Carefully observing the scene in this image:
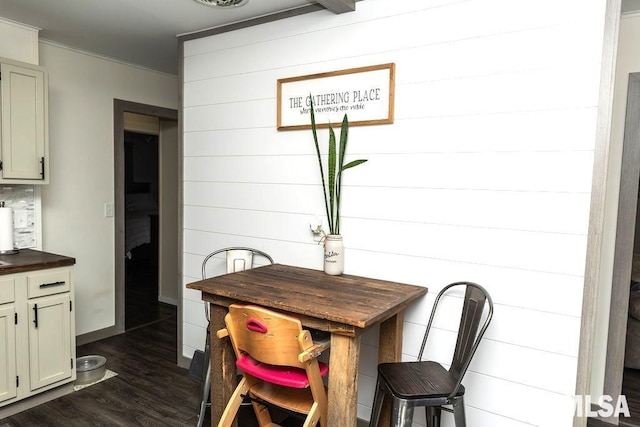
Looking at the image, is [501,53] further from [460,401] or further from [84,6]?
[84,6]

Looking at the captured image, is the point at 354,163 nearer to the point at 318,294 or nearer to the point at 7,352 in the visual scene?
the point at 318,294

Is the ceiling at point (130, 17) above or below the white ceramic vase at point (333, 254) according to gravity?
above

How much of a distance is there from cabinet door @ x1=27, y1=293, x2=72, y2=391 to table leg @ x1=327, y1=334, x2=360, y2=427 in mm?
1981

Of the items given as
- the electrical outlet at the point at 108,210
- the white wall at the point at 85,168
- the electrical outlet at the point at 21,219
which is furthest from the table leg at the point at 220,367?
the electrical outlet at the point at 108,210

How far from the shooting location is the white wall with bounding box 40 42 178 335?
3.39 meters

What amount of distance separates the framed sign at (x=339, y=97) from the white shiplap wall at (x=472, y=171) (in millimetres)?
53

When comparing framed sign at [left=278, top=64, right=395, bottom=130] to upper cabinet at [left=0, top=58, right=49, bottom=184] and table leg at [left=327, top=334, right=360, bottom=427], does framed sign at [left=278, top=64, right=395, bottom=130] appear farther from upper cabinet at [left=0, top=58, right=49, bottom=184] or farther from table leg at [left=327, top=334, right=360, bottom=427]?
upper cabinet at [left=0, top=58, right=49, bottom=184]

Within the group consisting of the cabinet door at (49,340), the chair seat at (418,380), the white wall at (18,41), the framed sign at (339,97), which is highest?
the white wall at (18,41)

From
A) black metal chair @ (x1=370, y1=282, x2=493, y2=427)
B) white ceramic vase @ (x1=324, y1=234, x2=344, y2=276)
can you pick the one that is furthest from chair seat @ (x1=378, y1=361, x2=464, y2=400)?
white ceramic vase @ (x1=324, y1=234, x2=344, y2=276)

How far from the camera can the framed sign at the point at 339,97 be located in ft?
7.54

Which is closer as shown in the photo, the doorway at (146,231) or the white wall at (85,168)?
the white wall at (85,168)

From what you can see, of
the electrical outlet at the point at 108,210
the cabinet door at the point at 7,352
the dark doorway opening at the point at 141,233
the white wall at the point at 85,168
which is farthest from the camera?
the dark doorway opening at the point at 141,233

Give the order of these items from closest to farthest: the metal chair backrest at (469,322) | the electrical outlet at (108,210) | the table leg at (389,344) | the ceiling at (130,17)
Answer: the metal chair backrest at (469,322)
the table leg at (389,344)
the ceiling at (130,17)
the electrical outlet at (108,210)
